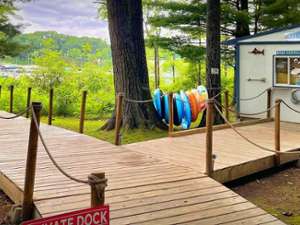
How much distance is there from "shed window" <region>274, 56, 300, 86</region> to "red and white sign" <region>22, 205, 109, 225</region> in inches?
305

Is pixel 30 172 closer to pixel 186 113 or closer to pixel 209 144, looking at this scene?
pixel 209 144

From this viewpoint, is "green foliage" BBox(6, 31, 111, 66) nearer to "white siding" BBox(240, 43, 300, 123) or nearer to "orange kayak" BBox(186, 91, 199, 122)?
"orange kayak" BBox(186, 91, 199, 122)

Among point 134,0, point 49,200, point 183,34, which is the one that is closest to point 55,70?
point 183,34

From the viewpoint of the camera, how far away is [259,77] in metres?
10.2

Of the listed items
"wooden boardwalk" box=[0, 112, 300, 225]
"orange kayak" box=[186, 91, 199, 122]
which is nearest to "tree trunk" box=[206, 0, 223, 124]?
"orange kayak" box=[186, 91, 199, 122]

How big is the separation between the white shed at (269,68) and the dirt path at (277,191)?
306 cm

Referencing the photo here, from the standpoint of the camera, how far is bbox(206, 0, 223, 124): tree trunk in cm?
1013

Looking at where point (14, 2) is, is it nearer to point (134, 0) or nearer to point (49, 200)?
point (134, 0)

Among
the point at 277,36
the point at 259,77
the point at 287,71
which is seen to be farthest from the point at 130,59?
the point at 287,71

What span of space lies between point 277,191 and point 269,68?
15.6 feet

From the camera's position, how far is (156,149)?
6723 mm

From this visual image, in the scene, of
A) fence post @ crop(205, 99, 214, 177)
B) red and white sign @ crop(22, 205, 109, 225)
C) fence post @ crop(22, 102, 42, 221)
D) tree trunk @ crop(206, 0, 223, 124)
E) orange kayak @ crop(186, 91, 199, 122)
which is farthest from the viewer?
tree trunk @ crop(206, 0, 223, 124)

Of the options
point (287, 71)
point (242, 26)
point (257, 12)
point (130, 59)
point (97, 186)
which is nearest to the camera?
point (97, 186)

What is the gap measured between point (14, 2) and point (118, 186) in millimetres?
13552
